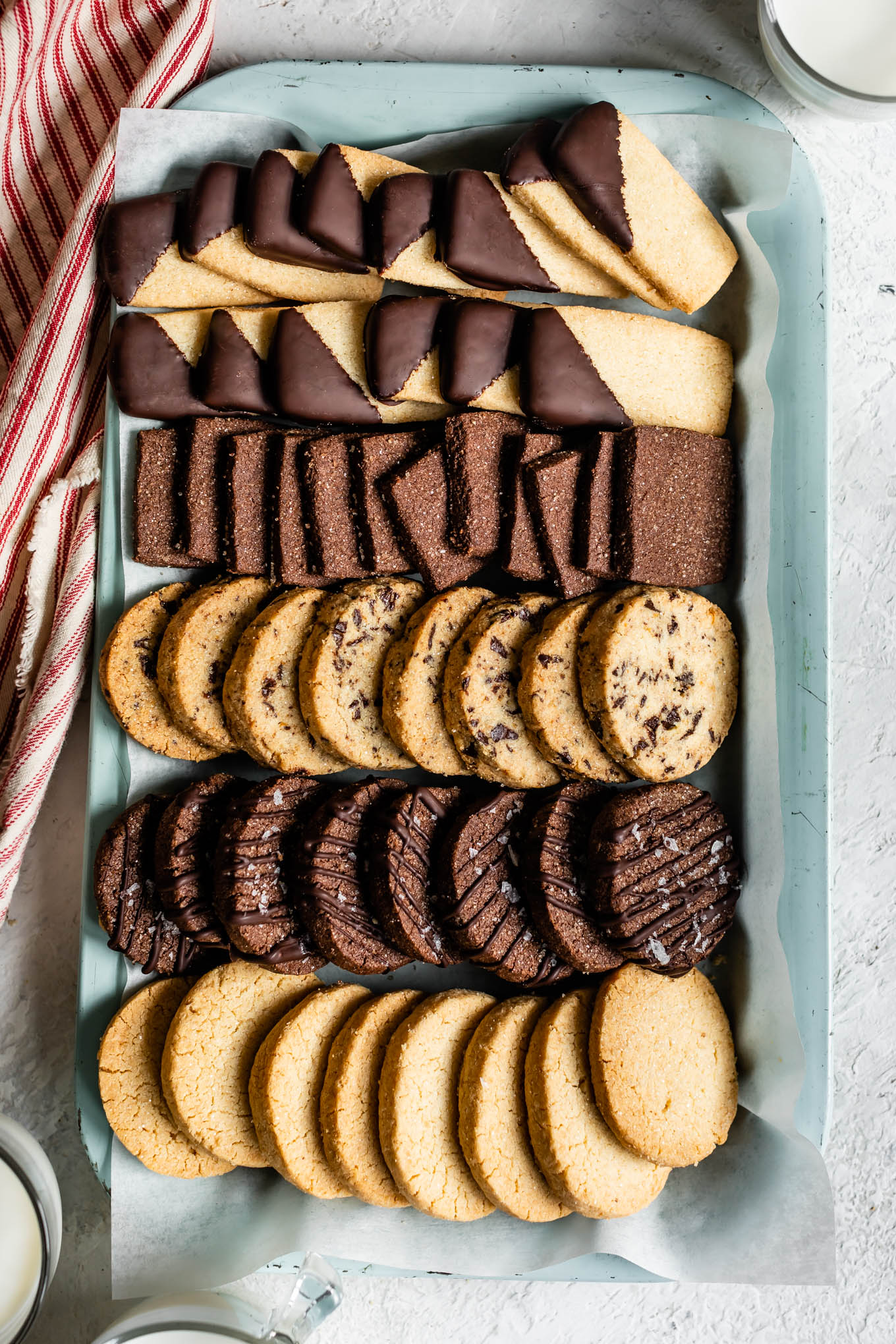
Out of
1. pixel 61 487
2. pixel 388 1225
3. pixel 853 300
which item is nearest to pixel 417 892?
pixel 388 1225

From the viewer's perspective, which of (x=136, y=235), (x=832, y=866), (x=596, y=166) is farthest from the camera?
(x=832, y=866)

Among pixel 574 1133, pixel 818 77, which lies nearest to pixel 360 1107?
pixel 574 1133

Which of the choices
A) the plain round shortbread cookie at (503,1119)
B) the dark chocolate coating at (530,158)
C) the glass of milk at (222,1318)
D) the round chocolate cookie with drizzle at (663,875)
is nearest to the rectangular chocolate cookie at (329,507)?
the dark chocolate coating at (530,158)

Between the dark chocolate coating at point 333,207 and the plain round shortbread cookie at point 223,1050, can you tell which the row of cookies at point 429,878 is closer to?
the plain round shortbread cookie at point 223,1050

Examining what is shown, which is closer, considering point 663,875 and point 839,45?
point 663,875

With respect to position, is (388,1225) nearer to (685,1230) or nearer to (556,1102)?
(556,1102)

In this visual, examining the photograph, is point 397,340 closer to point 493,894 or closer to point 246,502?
point 246,502
